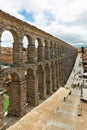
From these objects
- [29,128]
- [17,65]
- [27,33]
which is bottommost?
[29,128]

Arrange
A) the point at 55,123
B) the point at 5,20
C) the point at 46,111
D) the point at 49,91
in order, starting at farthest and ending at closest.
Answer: the point at 49,91, the point at 46,111, the point at 5,20, the point at 55,123

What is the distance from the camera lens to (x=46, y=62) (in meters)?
29.3

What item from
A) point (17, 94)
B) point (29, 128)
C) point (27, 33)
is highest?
point (27, 33)

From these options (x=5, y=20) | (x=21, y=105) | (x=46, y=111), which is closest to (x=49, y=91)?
(x=46, y=111)

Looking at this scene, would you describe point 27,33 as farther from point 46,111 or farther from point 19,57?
point 46,111

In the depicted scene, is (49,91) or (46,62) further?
(49,91)

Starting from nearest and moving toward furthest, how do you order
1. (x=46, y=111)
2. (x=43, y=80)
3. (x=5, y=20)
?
(x=5, y=20)
(x=46, y=111)
(x=43, y=80)

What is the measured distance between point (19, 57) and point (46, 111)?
7.18 meters

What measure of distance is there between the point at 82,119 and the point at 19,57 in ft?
30.6

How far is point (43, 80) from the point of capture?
27.8 metres

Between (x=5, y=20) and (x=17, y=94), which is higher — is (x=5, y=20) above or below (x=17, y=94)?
above

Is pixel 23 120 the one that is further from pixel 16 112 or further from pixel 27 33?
pixel 27 33

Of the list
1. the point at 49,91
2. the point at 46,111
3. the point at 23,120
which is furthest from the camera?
the point at 49,91

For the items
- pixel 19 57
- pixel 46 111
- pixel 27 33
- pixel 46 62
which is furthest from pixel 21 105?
pixel 46 62
